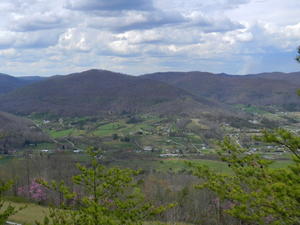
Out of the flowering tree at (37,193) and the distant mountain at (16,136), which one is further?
the distant mountain at (16,136)

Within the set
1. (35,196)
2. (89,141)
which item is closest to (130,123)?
(89,141)

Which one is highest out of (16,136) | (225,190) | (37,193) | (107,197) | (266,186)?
(266,186)

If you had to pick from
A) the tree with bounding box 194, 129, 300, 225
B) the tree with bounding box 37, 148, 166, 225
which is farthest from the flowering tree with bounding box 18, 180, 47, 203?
the tree with bounding box 194, 129, 300, 225

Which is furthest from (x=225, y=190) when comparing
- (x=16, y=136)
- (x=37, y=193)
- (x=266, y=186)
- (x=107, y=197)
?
(x=16, y=136)

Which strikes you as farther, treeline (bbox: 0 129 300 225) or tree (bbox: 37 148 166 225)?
tree (bbox: 37 148 166 225)

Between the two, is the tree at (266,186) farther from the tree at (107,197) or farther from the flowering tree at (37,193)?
the flowering tree at (37,193)

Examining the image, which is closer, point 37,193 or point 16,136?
point 37,193

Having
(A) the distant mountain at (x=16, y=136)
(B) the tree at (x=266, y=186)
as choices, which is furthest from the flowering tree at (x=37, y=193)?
(A) the distant mountain at (x=16, y=136)

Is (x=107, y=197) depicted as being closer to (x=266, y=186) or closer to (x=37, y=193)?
(x=266, y=186)

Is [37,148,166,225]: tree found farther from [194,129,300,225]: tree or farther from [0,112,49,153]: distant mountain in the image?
[0,112,49,153]: distant mountain
